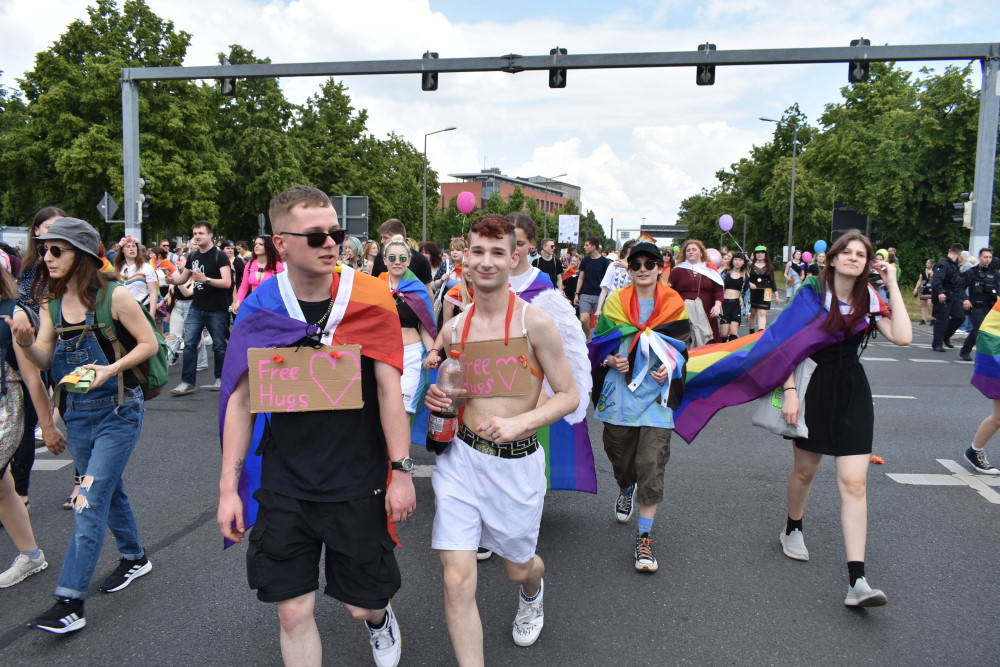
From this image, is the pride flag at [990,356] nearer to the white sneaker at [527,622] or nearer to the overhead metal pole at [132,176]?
the white sneaker at [527,622]

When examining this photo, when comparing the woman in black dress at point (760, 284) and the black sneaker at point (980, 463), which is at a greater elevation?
the woman in black dress at point (760, 284)

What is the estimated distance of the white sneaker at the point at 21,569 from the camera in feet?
13.0

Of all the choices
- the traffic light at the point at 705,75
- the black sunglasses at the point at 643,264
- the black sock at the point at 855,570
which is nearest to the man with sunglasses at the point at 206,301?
the black sunglasses at the point at 643,264

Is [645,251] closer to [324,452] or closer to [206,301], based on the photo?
[324,452]

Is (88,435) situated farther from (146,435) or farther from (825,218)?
(825,218)

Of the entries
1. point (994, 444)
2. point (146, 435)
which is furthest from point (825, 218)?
point (146, 435)

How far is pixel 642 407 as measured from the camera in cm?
449

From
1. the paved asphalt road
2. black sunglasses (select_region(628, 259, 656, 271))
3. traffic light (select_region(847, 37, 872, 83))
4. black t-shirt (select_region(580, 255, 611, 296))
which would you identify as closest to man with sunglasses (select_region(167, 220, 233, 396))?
the paved asphalt road

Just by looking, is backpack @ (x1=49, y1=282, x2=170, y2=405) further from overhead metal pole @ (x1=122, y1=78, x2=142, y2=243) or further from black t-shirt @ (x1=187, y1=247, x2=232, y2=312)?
overhead metal pole @ (x1=122, y1=78, x2=142, y2=243)

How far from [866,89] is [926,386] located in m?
40.3

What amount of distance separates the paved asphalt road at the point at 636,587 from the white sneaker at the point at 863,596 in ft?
0.24

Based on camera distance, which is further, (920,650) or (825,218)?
(825,218)

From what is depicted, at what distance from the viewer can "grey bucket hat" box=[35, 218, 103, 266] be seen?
3.52 m

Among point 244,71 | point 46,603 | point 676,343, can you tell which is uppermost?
point 244,71
